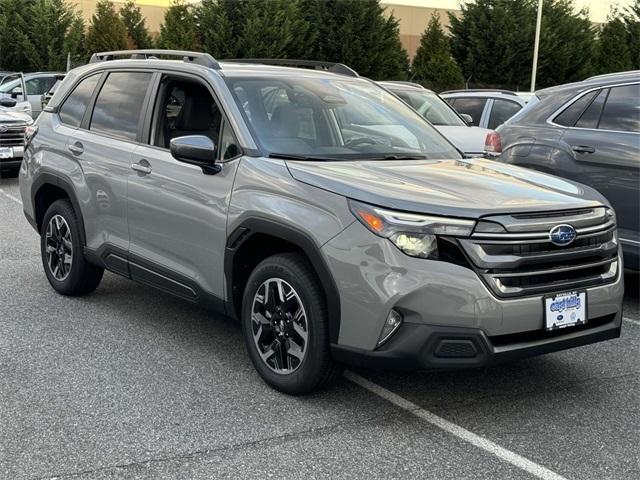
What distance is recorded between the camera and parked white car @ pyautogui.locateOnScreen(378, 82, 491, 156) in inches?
431

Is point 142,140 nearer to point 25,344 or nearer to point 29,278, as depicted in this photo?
point 25,344

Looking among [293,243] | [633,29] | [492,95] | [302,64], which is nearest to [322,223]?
[293,243]

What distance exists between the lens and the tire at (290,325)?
12.9ft

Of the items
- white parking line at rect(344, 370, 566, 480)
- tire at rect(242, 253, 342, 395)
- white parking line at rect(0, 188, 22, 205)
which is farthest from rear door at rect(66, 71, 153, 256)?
white parking line at rect(0, 188, 22, 205)

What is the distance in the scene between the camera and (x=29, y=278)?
6.69 meters

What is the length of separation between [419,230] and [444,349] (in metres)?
0.55

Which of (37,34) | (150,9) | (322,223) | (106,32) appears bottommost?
(322,223)

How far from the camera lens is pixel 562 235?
3.81 metres

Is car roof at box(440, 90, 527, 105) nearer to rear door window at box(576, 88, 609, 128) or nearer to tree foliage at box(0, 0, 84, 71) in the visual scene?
rear door window at box(576, 88, 609, 128)

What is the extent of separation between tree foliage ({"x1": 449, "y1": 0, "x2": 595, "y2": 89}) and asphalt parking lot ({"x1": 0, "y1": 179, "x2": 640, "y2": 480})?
98.9 ft

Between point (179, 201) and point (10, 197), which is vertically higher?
point (179, 201)

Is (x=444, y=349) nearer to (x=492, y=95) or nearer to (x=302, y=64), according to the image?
(x=302, y=64)

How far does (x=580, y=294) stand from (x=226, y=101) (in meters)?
2.24

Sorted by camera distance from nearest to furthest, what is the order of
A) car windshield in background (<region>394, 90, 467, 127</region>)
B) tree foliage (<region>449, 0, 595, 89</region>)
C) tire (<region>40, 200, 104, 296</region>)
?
tire (<region>40, 200, 104, 296</region>) < car windshield in background (<region>394, 90, 467, 127</region>) < tree foliage (<region>449, 0, 595, 89</region>)
